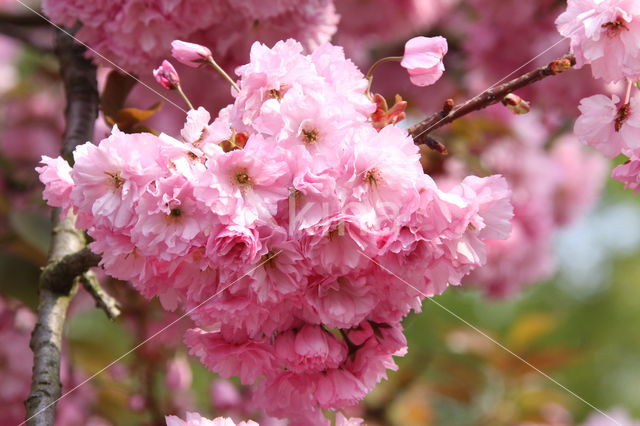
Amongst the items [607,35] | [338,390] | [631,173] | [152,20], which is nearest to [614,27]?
[607,35]

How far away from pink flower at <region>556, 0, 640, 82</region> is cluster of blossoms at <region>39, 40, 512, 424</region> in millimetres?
128

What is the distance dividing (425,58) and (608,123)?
6.4 inches

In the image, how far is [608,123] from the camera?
0.76 m

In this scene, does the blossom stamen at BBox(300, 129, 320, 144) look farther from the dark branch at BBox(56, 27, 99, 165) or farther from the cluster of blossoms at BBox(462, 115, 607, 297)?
the cluster of blossoms at BBox(462, 115, 607, 297)

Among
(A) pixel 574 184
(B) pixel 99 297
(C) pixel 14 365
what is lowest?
(A) pixel 574 184

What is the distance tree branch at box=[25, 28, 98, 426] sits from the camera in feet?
2.71

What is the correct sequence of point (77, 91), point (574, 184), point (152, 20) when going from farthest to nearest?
point (574, 184), point (77, 91), point (152, 20)

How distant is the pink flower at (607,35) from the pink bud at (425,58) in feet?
0.33

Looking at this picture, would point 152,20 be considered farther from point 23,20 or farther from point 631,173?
point 23,20

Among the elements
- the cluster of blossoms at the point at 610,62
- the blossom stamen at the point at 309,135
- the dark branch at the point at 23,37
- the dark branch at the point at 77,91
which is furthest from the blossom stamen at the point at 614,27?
the dark branch at the point at 23,37

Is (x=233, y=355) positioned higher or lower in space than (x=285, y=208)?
lower

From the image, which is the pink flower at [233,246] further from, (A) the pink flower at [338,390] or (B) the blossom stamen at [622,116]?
Result: (B) the blossom stamen at [622,116]

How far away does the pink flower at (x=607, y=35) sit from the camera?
724 millimetres

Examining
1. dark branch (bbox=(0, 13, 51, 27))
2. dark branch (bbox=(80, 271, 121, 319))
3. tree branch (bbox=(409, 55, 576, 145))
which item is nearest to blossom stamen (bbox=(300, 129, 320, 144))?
tree branch (bbox=(409, 55, 576, 145))
